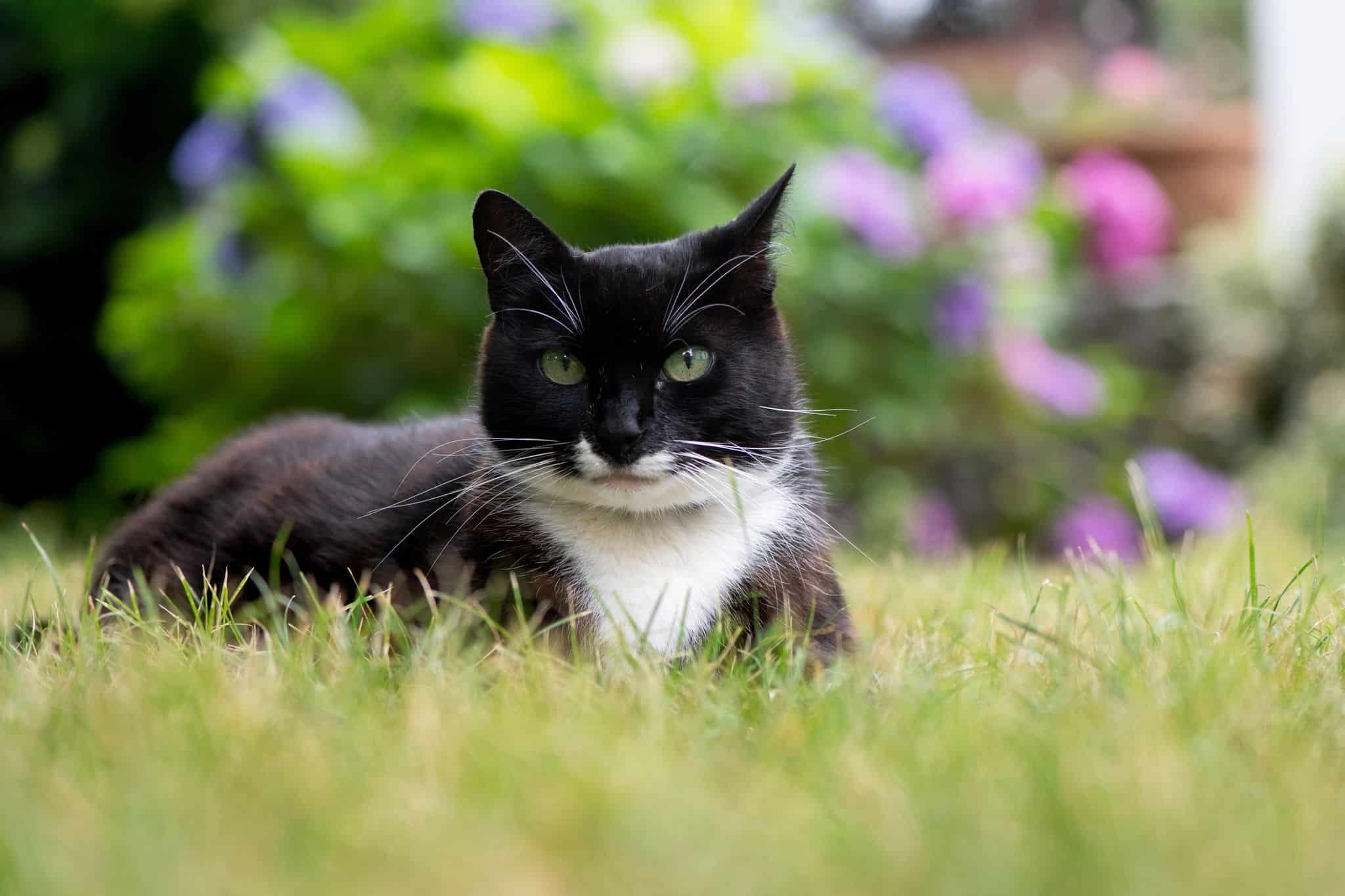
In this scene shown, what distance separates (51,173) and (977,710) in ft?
17.5

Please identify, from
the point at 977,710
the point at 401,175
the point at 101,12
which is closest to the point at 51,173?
the point at 101,12

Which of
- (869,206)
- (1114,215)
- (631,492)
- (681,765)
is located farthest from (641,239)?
(681,765)

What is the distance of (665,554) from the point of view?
1816 millimetres

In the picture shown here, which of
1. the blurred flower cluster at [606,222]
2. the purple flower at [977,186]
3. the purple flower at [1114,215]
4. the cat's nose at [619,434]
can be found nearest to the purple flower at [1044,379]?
the blurred flower cluster at [606,222]

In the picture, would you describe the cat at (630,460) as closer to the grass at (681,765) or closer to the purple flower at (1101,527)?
the grass at (681,765)

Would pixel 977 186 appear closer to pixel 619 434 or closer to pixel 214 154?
pixel 214 154

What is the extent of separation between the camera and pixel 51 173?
5.50 metres

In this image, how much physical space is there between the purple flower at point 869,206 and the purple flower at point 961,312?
193 mm

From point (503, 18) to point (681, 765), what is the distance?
3.35 metres

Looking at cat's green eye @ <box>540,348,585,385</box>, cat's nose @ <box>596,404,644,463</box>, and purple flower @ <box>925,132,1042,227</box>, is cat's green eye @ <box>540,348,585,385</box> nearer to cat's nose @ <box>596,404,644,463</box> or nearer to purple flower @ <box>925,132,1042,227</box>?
cat's nose @ <box>596,404,644,463</box>

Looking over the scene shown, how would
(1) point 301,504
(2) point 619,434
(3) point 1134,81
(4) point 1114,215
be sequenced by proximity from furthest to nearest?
(3) point 1134,81 → (4) point 1114,215 → (1) point 301,504 → (2) point 619,434

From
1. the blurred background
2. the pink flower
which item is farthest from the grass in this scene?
the pink flower

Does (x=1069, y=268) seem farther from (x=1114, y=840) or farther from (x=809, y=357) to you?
(x=1114, y=840)

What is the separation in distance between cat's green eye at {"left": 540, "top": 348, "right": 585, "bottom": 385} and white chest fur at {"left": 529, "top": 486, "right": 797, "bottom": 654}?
18 centimetres
